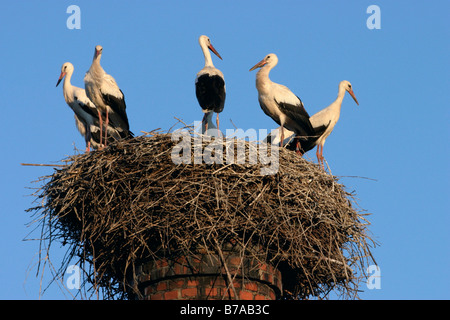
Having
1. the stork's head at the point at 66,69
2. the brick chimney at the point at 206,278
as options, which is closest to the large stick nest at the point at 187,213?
the brick chimney at the point at 206,278

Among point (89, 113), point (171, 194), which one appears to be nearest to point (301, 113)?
point (89, 113)

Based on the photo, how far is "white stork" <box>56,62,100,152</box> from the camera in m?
12.1

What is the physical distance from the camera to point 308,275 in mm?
8805

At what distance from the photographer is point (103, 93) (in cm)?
1141

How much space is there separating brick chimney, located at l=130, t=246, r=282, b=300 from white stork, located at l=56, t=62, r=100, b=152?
13.1ft

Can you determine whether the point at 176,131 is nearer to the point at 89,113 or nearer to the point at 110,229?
the point at 110,229

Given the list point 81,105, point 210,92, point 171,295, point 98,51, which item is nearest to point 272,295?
point 171,295

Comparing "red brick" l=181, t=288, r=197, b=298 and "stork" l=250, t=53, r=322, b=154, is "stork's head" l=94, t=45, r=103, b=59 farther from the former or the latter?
"red brick" l=181, t=288, r=197, b=298

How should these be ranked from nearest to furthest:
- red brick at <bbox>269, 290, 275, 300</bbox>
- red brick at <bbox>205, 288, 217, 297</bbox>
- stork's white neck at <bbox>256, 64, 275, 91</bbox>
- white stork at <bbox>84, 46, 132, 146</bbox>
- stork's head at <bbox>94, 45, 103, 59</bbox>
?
red brick at <bbox>205, 288, 217, 297</bbox> → red brick at <bbox>269, 290, 275, 300</bbox> → white stork at <bbox>84, 46, 132, 146</bbox> → stork's head at <bbox>94, 45, 103, 59</bbox> → stork's white neck at <bbox>256, 64, 275, 91</bbox>

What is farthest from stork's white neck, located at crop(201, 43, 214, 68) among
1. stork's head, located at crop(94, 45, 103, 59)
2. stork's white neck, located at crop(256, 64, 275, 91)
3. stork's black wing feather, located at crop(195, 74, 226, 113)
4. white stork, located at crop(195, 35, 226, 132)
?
stork's head, located at crop(94, 45, 103, 59)

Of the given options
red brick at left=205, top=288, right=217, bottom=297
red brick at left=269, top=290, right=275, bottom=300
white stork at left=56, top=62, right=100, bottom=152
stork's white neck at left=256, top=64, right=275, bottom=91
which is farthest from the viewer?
white stork at left=56, top=62, right=100, bottom=152

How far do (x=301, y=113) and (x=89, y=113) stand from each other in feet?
10.2

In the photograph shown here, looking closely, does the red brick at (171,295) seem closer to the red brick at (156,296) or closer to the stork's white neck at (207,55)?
the red brick at (156,296)
